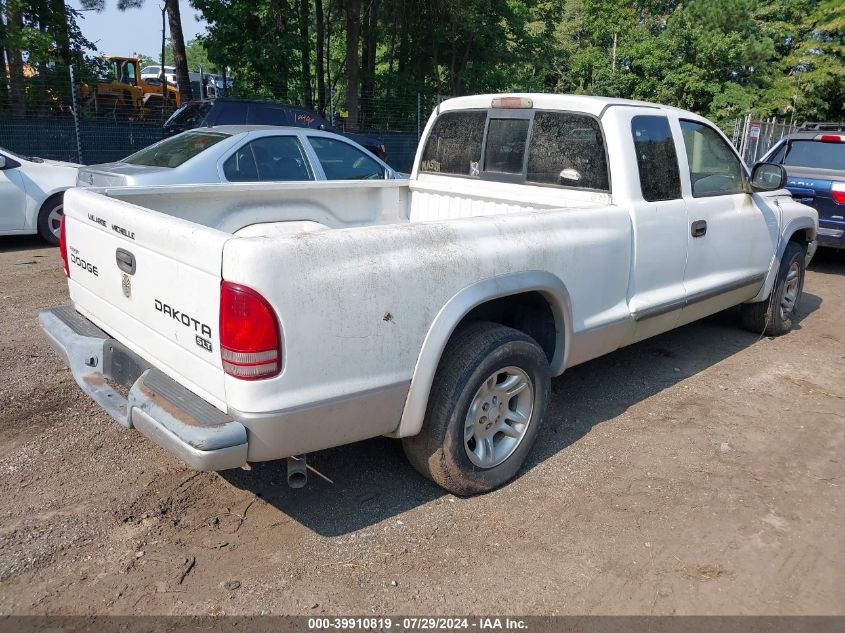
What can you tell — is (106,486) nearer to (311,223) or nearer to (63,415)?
(63,415)

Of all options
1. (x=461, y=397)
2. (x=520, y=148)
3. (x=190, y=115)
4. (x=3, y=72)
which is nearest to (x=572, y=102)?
(x=520, y=148)

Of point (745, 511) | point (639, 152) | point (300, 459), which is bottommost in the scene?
point (745, 511)

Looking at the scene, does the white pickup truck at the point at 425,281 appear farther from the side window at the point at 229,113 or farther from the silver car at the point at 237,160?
the side window at the point at 229,113

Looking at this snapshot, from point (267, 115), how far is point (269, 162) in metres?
5.07

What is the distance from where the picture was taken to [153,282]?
3.01 m

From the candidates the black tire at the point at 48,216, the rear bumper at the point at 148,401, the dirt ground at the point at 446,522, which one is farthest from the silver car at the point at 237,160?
the rear bumper at the point at 148,401

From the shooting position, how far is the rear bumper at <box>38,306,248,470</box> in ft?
8.57

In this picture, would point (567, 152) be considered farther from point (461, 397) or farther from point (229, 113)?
point (229, 113)

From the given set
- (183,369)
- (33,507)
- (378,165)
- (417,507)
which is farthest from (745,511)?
(378,165)

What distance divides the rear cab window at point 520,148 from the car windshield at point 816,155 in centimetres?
633

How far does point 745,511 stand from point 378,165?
6.15 m

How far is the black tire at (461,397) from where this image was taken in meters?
3.24

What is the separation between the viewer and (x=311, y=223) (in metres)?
4.75

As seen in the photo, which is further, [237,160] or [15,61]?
[15,61]
